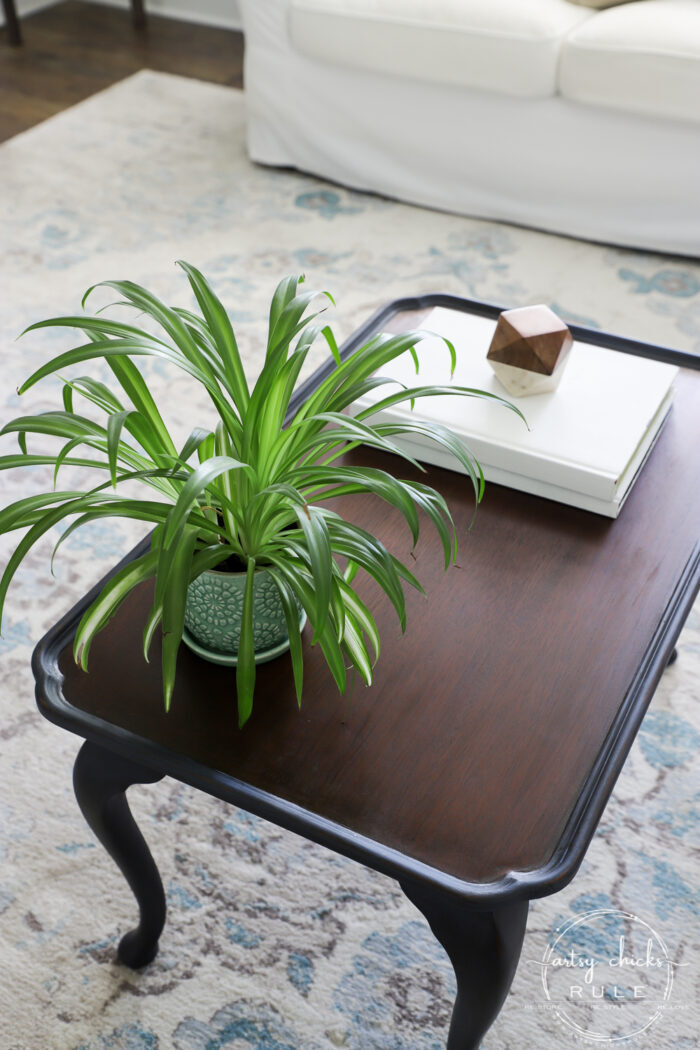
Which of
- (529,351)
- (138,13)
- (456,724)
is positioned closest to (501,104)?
(529,351)

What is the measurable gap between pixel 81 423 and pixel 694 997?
3.03 feet

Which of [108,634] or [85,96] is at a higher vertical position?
[108,634]

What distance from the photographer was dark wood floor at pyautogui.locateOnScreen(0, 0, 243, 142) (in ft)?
10.3

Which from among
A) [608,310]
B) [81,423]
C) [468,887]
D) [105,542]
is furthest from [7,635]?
[608,310]

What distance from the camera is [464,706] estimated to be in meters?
0.95

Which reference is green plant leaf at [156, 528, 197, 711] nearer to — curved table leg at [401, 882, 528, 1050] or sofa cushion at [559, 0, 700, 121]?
curved table leg at [401, 882, 528, 1050]

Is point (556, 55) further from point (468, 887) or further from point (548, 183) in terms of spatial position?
point (468, 887)

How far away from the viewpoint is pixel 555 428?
1.19m

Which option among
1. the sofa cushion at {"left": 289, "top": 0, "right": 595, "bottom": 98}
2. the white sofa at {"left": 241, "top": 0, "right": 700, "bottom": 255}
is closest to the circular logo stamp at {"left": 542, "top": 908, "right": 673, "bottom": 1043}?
the white sofa at {"left": 241, "top": 0, "right": 700, "bottom": 255}

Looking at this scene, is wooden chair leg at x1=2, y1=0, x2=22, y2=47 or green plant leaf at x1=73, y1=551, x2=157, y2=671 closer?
green plant leaf at x1=73, y1=551, x2=157, y2=671

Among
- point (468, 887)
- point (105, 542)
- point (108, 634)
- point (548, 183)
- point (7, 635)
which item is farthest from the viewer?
point (548, 183)

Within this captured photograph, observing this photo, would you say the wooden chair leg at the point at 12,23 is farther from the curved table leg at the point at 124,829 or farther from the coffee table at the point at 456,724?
the curved table leg at the point at 124,829

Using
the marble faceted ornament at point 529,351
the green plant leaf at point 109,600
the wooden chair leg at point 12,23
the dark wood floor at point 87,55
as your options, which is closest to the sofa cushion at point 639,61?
the marble faceted ornament at point 529,351

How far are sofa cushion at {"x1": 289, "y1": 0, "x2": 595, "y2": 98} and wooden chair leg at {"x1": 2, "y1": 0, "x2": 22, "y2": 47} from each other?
4.63 feet
